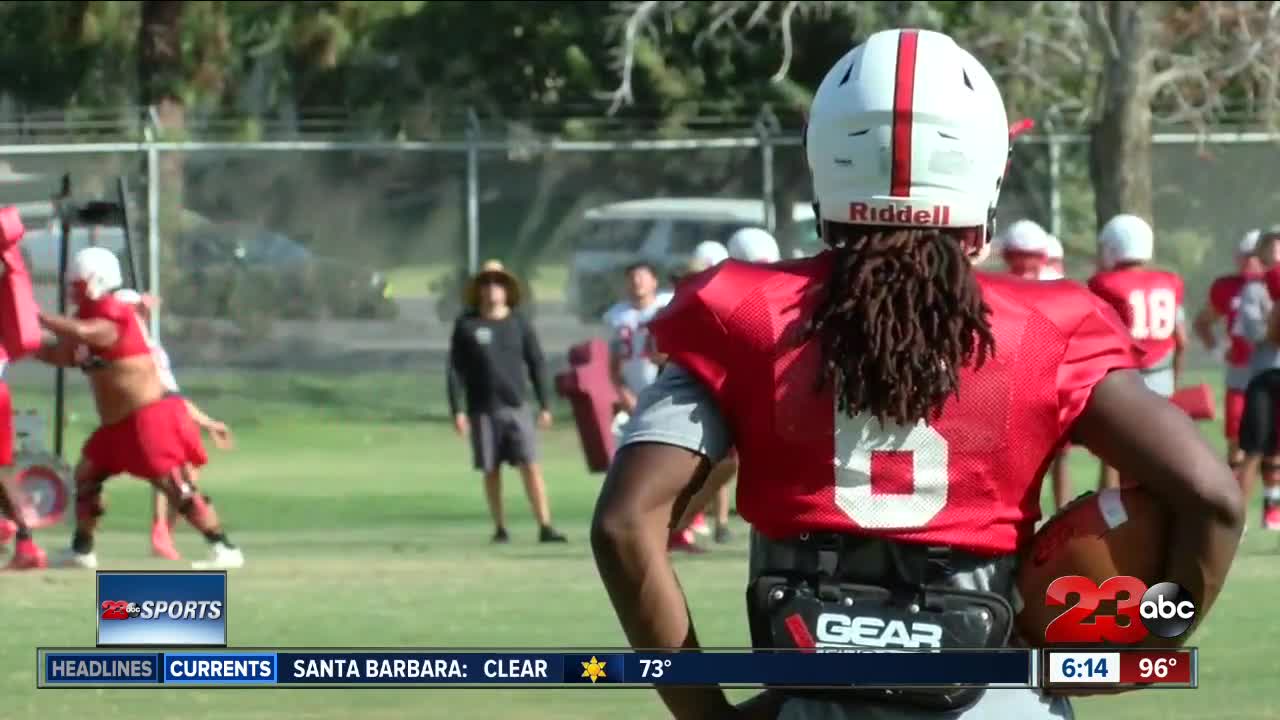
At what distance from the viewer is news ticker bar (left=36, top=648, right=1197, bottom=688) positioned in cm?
331

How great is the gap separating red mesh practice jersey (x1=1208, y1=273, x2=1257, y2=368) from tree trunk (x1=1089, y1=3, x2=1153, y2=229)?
5402 millimetres

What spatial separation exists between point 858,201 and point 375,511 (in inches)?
604

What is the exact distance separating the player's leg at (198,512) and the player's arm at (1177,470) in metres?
11.3

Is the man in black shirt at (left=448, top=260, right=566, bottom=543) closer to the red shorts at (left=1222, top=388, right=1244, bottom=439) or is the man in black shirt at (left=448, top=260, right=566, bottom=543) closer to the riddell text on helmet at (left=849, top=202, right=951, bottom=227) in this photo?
the red shorts at (left=1222, top=388, right=1244, bottom=439)

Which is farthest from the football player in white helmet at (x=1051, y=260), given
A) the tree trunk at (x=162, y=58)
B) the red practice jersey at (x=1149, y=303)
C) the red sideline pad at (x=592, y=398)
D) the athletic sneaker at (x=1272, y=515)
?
the tree trunk at (x=162, y=58)

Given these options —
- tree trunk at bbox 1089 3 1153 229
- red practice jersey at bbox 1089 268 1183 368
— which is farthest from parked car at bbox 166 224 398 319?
red practice jersey at bbox 1089 268 1183 368

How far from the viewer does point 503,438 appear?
16297mm

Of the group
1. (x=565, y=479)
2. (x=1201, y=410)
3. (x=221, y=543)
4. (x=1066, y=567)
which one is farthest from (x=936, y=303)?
(x=565, y=479)

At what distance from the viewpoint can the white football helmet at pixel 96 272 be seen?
14344mm

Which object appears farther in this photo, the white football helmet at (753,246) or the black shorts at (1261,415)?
the black shorts at (1261,415)

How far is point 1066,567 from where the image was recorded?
11.1 ft

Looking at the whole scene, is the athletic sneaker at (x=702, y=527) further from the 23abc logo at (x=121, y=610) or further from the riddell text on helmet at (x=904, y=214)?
the riddell text on helmet at (x=904, y=214)

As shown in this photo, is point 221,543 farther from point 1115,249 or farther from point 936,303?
point 936,303

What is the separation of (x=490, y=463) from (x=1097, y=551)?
1288 centimetres
